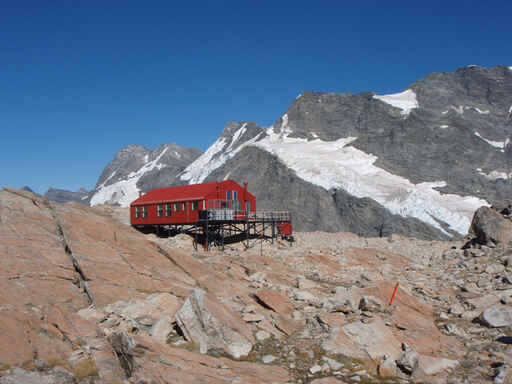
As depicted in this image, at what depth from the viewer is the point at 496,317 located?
1185 centimetres

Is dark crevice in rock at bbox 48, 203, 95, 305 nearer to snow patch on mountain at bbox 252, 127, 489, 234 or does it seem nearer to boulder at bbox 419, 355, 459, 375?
boulder at bbox 419, 355, 459, 375

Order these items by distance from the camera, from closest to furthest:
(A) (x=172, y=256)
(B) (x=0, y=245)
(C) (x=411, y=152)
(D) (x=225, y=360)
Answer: (D) (x=225, y=360) < (B) (x=0, y=245) < (A) (x=172, y=256) < (C) (x=411, y=152)

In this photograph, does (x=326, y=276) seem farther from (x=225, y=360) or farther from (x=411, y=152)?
(x=411, y=152)

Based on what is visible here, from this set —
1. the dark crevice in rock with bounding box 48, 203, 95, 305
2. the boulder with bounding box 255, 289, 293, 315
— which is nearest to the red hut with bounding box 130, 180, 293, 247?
the boulder with bounding box 255, 289, 293, 315

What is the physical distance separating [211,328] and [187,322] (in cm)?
60

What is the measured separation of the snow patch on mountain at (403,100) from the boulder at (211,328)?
89.0m

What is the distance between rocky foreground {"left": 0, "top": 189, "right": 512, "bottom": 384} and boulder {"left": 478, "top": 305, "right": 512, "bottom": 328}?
30 mm

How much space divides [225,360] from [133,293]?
3646 millimetres

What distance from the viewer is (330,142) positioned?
298 ft

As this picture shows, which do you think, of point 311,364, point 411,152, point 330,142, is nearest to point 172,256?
point 311,364

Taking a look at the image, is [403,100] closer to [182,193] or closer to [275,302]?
[182,193]

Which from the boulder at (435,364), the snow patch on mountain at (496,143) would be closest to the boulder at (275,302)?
the boulder at (435,364)

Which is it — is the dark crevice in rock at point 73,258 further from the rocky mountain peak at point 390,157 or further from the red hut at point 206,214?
the rocky mountain peak at point 390,157

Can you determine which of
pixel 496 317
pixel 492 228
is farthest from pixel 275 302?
pixel 492 228
